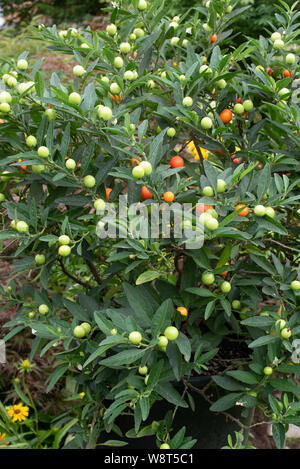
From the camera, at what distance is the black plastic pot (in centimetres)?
89

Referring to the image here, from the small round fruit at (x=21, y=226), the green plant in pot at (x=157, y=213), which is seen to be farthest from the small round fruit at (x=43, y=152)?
the small round fruit at (x=21, y=226)

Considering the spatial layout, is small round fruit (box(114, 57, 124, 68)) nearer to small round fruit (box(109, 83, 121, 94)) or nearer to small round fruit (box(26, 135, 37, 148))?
small round fruit (box(109, 83, 121, 94))

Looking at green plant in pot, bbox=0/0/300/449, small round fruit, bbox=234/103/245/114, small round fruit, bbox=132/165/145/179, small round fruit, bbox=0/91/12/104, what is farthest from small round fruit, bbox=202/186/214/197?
small round fruit, bbox=0/91/12/104

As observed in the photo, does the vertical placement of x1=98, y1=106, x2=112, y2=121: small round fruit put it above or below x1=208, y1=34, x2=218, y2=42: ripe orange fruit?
below

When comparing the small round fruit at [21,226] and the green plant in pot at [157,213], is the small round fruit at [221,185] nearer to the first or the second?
the green plant in pot at [157,213]

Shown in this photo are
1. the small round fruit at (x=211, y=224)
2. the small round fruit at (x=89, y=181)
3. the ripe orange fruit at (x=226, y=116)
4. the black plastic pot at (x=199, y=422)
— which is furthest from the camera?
the black plastic pot at (x=199, y=422)

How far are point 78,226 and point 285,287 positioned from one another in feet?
1.09

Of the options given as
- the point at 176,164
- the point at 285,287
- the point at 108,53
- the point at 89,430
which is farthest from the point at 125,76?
the point at 89,430

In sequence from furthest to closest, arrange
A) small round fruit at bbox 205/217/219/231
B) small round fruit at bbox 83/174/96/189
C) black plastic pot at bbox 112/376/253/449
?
black plastic pot at bbox 112/376/253/449 < small round fruit at bbox 83/174/96/189 < small round fruit at bbox 205/217/219/231

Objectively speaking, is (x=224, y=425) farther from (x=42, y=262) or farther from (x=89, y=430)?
(x=42, y=262)

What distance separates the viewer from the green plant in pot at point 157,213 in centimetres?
63

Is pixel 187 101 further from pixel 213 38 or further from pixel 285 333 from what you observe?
pixel 285 333

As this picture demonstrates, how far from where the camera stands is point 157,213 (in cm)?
65

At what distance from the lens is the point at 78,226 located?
2.24 feet
